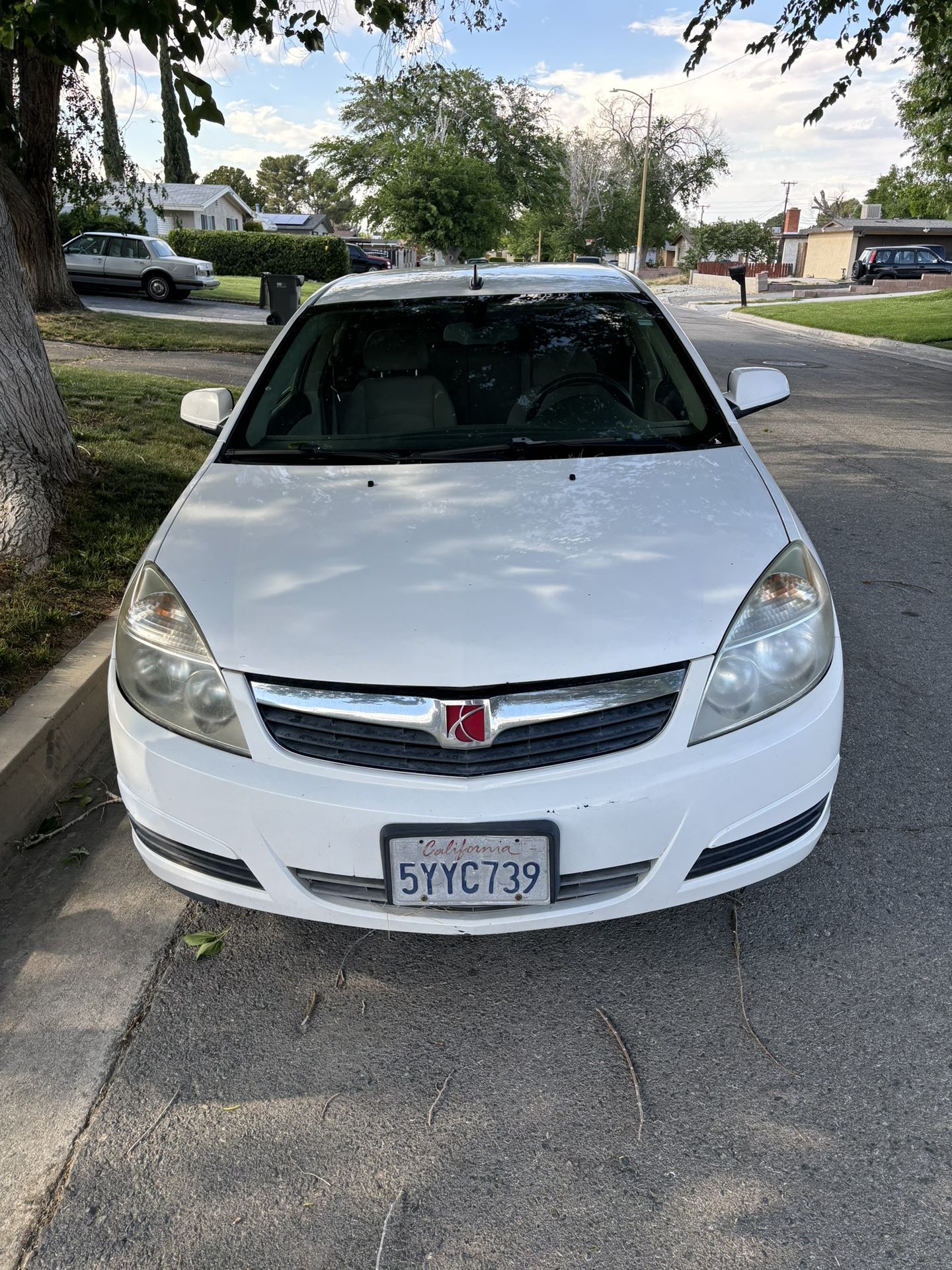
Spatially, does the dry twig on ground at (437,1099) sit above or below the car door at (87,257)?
below

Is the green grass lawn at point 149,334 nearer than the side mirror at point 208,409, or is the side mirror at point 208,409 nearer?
the side mirror at point 208,409

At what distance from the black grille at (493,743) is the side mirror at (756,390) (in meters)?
1.89

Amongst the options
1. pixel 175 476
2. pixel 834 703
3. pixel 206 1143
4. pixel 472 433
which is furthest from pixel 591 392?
pixel 175 476

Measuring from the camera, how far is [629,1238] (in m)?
1.73

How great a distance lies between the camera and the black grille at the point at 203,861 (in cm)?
217

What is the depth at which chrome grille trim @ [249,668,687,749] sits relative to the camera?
203cm

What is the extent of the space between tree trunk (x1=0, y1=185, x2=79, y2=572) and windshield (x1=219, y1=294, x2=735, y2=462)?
1.85m

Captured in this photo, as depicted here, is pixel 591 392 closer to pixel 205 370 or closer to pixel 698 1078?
pixel 698 1078

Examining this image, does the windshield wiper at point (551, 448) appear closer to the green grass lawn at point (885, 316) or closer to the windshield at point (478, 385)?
the windshield at point (478, 385)

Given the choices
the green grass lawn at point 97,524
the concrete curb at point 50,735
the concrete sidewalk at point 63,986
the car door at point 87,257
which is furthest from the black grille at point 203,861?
the car door at point 87,257

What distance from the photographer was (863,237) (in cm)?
6247

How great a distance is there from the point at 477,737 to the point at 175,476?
15.8 feet

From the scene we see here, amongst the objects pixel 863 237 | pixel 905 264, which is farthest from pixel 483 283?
pixel 863 237

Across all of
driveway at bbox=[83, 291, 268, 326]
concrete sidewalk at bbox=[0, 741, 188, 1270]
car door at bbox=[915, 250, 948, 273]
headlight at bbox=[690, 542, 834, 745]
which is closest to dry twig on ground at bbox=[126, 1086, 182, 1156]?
concrete sidewalk at bbox=[0, 741, 188, 1270]
